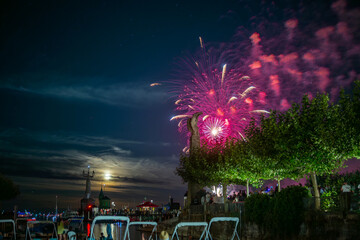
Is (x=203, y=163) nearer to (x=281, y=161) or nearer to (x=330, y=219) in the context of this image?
(x=281, y=161)

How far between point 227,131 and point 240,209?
18.4 meters

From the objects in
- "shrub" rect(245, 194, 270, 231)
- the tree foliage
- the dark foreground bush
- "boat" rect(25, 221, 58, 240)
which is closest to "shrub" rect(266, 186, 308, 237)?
the dark foreground bush

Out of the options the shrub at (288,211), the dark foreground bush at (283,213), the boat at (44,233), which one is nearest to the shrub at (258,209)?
the dark foreground bush at (283,213)

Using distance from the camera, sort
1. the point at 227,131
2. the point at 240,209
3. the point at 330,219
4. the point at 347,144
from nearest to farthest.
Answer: the point at 330,219 → the point at 347,144 → the point at 240,209 → the point at 227,131

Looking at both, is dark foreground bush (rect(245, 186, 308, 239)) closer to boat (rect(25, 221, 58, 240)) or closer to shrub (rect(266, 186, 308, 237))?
shrub (rect(266, 186, 308, 237))

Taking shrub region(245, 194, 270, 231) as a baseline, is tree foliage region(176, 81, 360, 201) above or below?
above

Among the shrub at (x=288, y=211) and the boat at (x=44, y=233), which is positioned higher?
the shrub at (x=288, y=211)

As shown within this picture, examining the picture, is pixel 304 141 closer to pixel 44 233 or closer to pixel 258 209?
pixel 258 209

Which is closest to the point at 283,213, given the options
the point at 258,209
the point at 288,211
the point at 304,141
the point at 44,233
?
the point at 288,211

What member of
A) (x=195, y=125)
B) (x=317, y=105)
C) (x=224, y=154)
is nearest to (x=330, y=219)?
(x=317, y=105)

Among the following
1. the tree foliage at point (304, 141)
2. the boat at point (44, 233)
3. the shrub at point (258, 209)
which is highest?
the tree foliage at point (304, 141)

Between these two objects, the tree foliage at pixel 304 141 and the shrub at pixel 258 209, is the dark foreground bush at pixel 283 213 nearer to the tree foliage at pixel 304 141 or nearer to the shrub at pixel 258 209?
the shrub at pixel 258 209

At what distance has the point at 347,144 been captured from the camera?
2406 cm

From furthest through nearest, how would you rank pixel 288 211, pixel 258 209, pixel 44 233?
1. pixel 44 233
2. pixel 258 209
3. pixel 288 211
